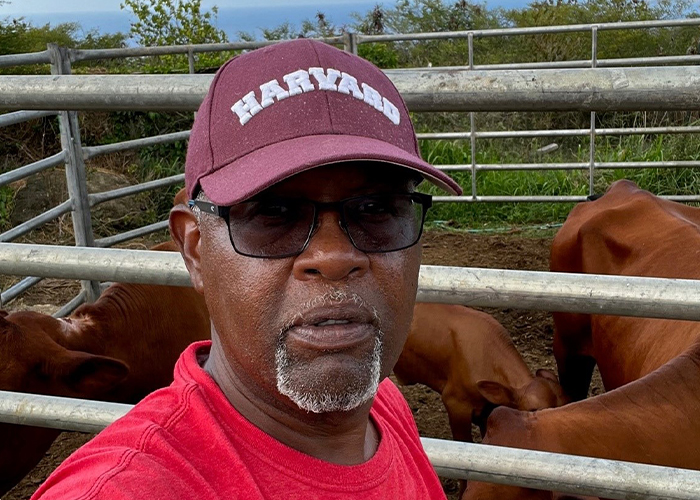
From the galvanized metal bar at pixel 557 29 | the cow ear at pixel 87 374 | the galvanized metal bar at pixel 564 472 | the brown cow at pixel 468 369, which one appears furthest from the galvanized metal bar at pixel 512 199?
the galvanized metal bar at pixel 564 472

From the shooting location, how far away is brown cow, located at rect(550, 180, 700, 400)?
4.23 metres

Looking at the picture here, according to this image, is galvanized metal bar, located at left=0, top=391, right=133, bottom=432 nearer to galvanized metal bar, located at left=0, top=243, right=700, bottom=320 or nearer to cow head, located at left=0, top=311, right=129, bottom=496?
galvanized metal bar, located at left=0, top=243, right=700, bottom=320

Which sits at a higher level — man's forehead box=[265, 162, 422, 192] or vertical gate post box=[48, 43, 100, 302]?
man's forehead box=[265, 162, 422, 192]

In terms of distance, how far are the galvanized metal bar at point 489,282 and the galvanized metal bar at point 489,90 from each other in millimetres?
315

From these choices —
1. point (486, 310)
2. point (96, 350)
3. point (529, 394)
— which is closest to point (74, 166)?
point (96, 350)

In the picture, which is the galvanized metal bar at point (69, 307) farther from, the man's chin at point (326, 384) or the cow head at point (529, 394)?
the man's chin at point (326, 384)

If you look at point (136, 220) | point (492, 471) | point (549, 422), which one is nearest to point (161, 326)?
point (549, 422)

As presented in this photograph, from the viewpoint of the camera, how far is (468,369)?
538cm

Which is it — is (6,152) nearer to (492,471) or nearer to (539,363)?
(539,363)

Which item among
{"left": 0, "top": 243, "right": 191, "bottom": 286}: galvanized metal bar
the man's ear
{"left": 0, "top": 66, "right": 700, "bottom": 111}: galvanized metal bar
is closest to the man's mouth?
the man's ear

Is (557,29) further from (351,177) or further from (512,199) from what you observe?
(351,177)

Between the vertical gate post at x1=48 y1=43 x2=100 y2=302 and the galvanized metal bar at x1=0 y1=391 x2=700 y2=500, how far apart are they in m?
4.59

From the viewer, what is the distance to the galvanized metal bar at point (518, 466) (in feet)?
5.46

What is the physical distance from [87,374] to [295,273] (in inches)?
112
